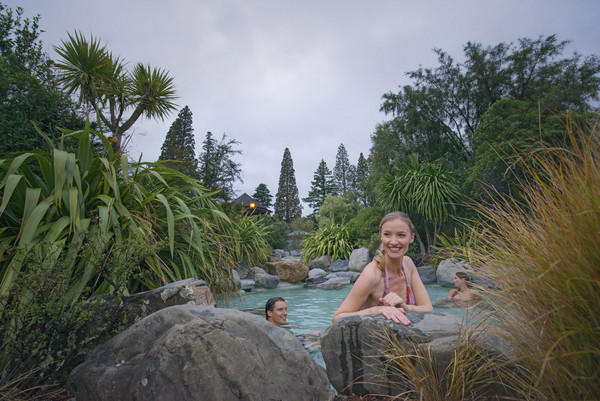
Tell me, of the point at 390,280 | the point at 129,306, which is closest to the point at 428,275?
the point at 390,280

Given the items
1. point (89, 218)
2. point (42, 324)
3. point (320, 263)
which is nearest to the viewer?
point (42, 324)

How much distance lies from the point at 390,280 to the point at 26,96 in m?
7.27

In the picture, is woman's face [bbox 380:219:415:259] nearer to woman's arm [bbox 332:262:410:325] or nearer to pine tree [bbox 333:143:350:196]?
woman's arm [bbox 332:262:410:325]

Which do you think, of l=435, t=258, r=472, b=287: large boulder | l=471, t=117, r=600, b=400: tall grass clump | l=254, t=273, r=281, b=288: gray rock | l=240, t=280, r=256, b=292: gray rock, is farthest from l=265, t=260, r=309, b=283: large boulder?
l=471, t=117, r=600, b=400: tall grass clump

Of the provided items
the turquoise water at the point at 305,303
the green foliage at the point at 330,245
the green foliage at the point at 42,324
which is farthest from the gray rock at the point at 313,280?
the green foliage at the point at 42,324

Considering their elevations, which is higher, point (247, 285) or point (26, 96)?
point (26, 96)

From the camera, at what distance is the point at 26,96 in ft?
19.3

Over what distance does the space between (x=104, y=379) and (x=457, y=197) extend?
15.3m

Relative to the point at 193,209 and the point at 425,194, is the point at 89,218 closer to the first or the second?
the point at 193,209

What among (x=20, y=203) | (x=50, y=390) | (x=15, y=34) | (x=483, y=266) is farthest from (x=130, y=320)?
(x=15, y=34)

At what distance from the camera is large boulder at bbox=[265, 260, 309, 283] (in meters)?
11.2

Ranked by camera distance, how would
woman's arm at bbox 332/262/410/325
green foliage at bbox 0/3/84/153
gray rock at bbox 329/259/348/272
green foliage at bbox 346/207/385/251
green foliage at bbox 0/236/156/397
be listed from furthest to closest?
1. green foliage at bbox 346/207/385/251
2. gray rock at bbox 329/259/348/272
3. green foliage at bbox 0/3/84/153
4. woman's arm at bbox 332/262/410/325
5. green foliage at bbox 0/236/156/397

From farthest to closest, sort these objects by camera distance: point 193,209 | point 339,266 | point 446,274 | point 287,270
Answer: point 339,266 < point 287,270 < point 446,274 < point 193,209

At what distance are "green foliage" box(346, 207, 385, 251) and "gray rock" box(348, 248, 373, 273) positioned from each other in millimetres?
2410
